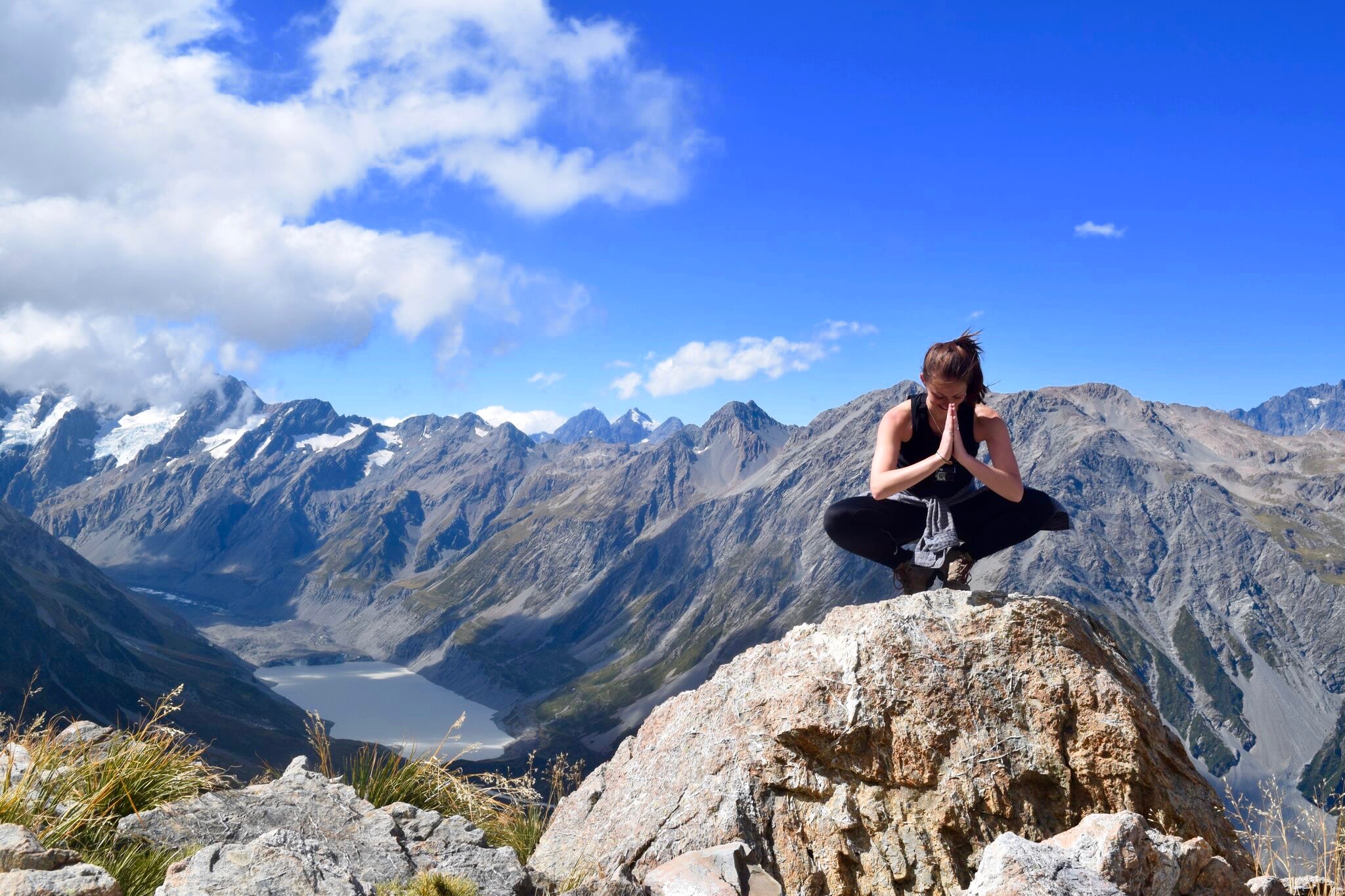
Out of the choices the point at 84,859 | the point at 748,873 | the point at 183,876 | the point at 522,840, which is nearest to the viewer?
the point at 183,876

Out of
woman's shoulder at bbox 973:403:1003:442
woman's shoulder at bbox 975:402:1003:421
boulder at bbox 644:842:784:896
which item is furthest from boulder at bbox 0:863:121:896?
woman's shoulder at bbox 975:402:1003:421

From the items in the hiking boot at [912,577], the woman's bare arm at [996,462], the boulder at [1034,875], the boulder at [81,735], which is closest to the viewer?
the boulder at [1034,875]

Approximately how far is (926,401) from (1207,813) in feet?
13.5

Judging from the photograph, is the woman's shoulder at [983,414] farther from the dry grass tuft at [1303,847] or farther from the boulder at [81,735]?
the boulder at [81,735]

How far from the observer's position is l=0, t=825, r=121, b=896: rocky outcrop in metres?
4.78

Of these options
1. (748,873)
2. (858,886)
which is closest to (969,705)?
(858,886)

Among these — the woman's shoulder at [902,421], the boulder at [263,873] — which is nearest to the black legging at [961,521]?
the woman's shoulder at [902,421]

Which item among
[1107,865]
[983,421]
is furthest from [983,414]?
[1107,865]

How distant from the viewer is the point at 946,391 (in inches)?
291

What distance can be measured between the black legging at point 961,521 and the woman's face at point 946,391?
0.98 meters

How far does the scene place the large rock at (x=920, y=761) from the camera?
6.48 m

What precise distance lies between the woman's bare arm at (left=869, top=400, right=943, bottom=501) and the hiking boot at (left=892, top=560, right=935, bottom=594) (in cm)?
107

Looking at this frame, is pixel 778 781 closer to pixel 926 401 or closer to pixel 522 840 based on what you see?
pixel 522 840

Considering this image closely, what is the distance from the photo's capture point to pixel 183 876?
535cm
